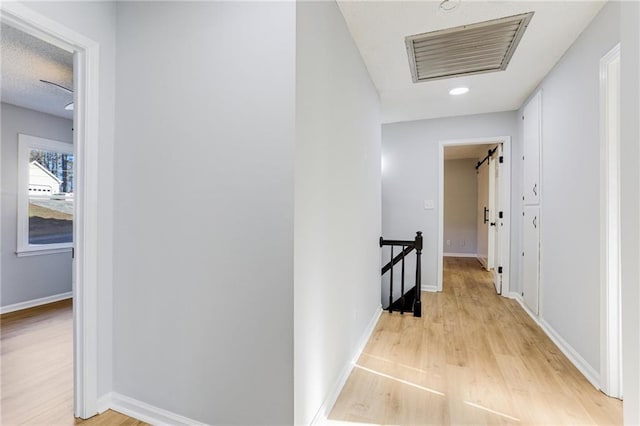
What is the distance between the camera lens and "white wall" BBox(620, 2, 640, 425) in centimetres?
92

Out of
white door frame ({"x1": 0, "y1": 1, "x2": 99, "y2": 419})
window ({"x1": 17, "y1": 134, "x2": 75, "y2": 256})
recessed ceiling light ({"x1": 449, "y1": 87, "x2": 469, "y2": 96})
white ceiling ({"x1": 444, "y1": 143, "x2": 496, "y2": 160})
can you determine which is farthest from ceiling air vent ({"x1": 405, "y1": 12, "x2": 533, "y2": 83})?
window ({"x1": 17, "y1": 134, "x2": 75, "y2": 256})

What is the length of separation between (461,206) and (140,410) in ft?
25.4

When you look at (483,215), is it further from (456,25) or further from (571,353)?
(456,25)

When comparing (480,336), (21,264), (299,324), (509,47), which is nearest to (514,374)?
(480,336)

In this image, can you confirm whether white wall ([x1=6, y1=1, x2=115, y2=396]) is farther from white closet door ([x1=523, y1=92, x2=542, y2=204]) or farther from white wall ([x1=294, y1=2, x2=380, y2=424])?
white closet door ([x1=523, y1=92, x2=542, y2=204])

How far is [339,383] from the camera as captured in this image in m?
1.93

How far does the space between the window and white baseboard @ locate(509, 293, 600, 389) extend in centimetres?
534

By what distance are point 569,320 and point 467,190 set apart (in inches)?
229

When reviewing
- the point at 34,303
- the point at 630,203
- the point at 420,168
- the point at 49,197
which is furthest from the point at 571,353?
the point at 49,197

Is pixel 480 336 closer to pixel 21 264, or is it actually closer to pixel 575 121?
pixel 575 121

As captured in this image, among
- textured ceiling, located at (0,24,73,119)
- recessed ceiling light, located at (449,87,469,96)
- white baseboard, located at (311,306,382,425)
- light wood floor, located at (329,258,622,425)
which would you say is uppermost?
recessed ceiling light, located at (449,87,469,96)

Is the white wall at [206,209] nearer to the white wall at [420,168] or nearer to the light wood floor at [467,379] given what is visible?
the light wood floor at [467,379]

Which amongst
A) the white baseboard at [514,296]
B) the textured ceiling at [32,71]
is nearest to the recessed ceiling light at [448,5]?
the textured ceiling at [32,71]

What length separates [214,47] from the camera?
146 cm
